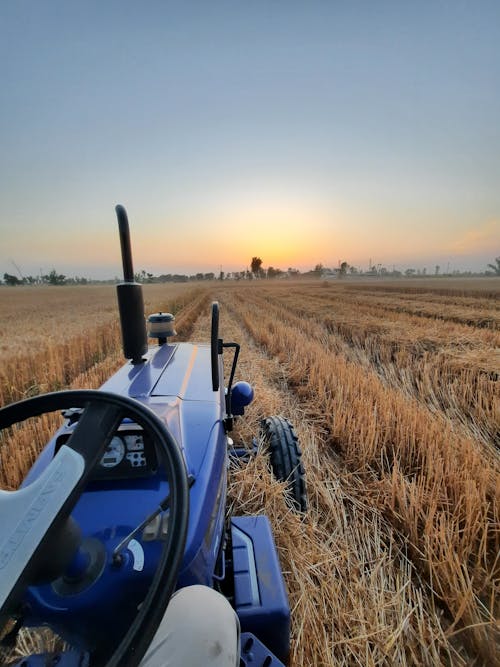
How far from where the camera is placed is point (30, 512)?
661 millimetres

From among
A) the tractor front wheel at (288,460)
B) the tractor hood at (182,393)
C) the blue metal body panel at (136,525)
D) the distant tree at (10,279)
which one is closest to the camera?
the blue metal body panel at (136,525)

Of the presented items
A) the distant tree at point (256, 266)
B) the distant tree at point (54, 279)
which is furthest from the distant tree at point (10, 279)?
the distant tree at point (256, 266)

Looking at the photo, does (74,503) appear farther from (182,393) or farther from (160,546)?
(182,393)

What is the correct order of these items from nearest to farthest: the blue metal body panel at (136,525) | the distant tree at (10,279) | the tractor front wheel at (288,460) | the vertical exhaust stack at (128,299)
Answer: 1. the blue metal body panel at (136,525)
2. the vertical exhaust stack at (128,299)
3. the tractor front wheel at (288,460)
4. the distant tree at (10,279)

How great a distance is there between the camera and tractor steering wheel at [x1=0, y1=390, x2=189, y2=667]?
1.91 feet

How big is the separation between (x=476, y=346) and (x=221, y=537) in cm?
648

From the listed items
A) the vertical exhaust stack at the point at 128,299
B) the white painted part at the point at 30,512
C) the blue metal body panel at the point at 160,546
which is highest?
the vertical exhaust stack at the point at 128,299

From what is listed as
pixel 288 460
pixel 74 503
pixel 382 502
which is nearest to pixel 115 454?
pixel 74 503

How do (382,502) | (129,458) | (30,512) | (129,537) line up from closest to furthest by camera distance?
(30,512) < (129,537) < (129,458) < (382,502)

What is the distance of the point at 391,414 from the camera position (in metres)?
3.10

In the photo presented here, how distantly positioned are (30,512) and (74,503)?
0.08 metres

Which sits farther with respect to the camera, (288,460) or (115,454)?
(288,460)

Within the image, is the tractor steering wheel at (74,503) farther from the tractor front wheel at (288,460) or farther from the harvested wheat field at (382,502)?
the tractor front wheel at (288,460)

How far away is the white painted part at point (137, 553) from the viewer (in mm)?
879
